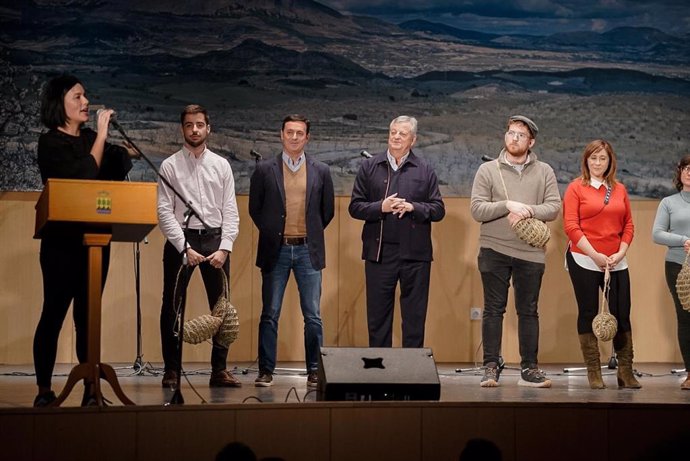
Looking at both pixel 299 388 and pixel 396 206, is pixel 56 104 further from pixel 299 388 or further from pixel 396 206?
pixel 299 388

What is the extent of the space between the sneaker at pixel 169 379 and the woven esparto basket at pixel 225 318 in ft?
1.21

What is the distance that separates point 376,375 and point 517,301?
6.31 feet

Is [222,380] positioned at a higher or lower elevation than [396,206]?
lower

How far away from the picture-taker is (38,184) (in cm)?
772

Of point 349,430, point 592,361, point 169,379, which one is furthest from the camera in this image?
point 592,361

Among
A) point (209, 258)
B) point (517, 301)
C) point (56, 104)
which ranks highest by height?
point (56, 104)

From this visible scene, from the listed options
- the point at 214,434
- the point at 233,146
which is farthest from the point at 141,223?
the point at 233,146

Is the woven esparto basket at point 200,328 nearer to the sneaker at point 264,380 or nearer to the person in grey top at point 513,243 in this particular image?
the sneaker at point 264,380

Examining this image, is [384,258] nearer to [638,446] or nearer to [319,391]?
[319,391]

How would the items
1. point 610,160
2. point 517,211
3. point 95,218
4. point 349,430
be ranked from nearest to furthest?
point 349,430, point 95,218, point 517,211, point 610,160

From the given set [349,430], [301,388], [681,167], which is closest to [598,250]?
[681,167]

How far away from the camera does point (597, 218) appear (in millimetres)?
6453

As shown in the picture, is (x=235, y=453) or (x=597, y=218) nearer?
(x=235, y=453)

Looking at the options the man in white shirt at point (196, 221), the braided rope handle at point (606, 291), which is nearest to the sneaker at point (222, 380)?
the man in white shirt at point (196, 221)
